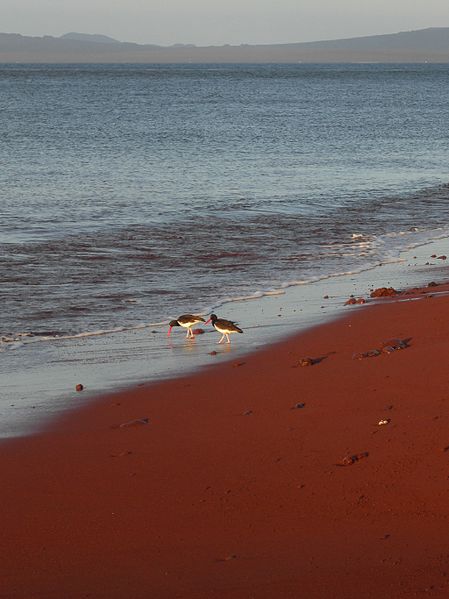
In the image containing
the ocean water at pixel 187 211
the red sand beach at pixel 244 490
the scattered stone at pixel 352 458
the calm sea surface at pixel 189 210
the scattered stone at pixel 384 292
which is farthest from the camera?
the calm sea surface at pixel 189 210

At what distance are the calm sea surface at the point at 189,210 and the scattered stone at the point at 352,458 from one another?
4746 mm

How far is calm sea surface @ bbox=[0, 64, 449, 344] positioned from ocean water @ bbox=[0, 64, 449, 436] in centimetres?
4

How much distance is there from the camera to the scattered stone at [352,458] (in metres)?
6.80

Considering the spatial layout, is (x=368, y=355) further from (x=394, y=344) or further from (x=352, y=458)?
(x=352, y=458)

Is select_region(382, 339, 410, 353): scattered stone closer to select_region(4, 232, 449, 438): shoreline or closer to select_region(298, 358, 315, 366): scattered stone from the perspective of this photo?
select_region(298, 358, 315, 366): scattered stone

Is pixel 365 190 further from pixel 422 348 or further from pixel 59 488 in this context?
pixel 59 488

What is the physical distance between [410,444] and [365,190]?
65.3ft

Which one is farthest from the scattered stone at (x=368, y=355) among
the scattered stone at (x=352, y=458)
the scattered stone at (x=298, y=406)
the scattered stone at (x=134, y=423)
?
the scattered stone at (x=352, y=458)

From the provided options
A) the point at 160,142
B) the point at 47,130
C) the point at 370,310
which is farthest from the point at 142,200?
the point at 47,130

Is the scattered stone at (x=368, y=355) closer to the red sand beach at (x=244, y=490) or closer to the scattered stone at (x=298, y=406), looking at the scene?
the red sand beach at (x=244, y=490)

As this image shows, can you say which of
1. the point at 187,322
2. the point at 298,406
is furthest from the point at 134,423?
the point at 187,322

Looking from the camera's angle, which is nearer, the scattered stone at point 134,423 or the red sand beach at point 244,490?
the red sand beach at point 244,490

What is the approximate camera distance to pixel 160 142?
1582 inches

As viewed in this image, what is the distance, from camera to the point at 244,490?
6.57 metres
